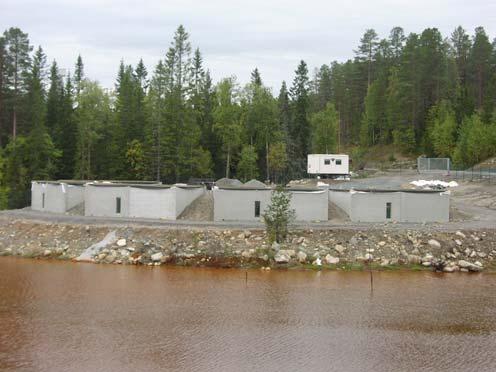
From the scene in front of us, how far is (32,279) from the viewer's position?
26.7 m

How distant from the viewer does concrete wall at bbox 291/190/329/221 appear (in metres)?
37.0

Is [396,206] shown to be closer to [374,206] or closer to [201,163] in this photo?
[374,206]

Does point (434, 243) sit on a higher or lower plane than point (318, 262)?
higher

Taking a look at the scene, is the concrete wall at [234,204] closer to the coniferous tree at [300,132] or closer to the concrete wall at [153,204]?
the concrete wall at [153,204]

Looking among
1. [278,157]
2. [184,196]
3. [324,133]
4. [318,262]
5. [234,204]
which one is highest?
[324,133]

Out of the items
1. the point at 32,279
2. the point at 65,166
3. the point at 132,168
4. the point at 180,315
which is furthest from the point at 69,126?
the point at 180,315

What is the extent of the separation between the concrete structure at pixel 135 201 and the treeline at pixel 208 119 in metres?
18.8

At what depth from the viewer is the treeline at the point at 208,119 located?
6297 centimetres

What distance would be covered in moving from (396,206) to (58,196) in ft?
78.1

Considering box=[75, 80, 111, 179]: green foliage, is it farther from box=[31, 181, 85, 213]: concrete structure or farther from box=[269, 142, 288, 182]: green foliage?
box=[31, 181, 85, 213]: concrete structure

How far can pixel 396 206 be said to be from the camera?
3709cm

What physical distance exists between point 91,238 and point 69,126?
39899mm

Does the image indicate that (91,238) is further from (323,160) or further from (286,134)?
(286,134)

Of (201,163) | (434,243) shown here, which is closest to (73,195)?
(434,243)
